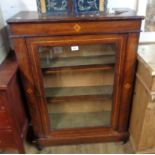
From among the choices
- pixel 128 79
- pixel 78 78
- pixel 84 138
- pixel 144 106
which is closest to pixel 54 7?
pixel 78 78

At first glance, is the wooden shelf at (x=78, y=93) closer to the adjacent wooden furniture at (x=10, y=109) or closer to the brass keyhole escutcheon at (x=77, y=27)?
the adjacent wooden furniture at (x=10, y=109)

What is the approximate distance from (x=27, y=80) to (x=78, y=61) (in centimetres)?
45

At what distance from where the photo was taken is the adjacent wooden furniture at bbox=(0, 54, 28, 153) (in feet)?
3.96

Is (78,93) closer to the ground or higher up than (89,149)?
higher up

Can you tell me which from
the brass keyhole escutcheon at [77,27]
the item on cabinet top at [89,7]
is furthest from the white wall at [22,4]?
the brass keyhole escutcheon at [77,27]

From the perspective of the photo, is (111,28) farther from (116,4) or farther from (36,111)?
(36,111)

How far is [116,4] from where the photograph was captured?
1.56m

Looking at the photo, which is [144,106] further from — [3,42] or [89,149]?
[3,42]

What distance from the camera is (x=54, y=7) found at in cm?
131

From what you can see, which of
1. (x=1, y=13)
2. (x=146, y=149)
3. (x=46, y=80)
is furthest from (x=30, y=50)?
(x=146, y=149)

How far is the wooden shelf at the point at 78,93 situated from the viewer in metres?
1.59

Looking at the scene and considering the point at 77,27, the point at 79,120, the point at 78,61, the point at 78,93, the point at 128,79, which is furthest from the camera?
the point at 79,120

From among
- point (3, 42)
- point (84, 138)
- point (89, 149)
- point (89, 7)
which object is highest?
point (89, 7)

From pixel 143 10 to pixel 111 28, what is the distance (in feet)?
1.83
